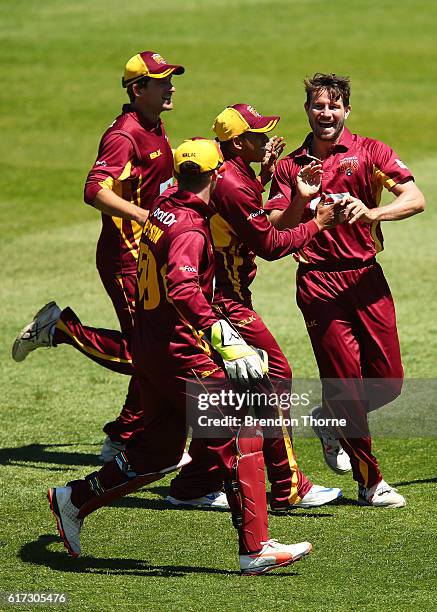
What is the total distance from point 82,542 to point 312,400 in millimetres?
3565

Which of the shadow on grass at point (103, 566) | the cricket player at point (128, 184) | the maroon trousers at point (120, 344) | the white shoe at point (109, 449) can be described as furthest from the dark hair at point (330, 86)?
the shadow on grass at point (103, 566)

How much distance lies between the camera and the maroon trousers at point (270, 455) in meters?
7.76

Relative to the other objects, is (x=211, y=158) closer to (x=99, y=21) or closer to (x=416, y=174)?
(x=416, y=174)

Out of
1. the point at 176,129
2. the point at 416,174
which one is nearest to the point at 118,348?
the point at 416,174

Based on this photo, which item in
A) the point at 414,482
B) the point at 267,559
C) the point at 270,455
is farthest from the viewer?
the point at 414,482

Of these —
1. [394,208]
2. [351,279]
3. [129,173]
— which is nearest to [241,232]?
[351,279]

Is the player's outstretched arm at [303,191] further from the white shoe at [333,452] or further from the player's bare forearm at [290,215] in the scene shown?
the white shoe at [333,452]

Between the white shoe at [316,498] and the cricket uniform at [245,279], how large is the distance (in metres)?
0.04

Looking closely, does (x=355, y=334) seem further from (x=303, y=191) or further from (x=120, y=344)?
(x=120, y=344)

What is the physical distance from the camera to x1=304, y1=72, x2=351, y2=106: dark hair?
7949mm

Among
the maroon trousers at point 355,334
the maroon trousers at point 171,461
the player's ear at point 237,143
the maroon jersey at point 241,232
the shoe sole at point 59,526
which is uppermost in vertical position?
the player's ear at point 237,143

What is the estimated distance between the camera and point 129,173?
28.8 feet

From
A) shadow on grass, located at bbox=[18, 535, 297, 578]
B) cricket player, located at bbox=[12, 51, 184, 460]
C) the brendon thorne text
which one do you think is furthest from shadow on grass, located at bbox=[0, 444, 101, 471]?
shadow on grass, located at bbox=[18, 535, 297, 578]

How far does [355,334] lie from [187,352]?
1812 mm
